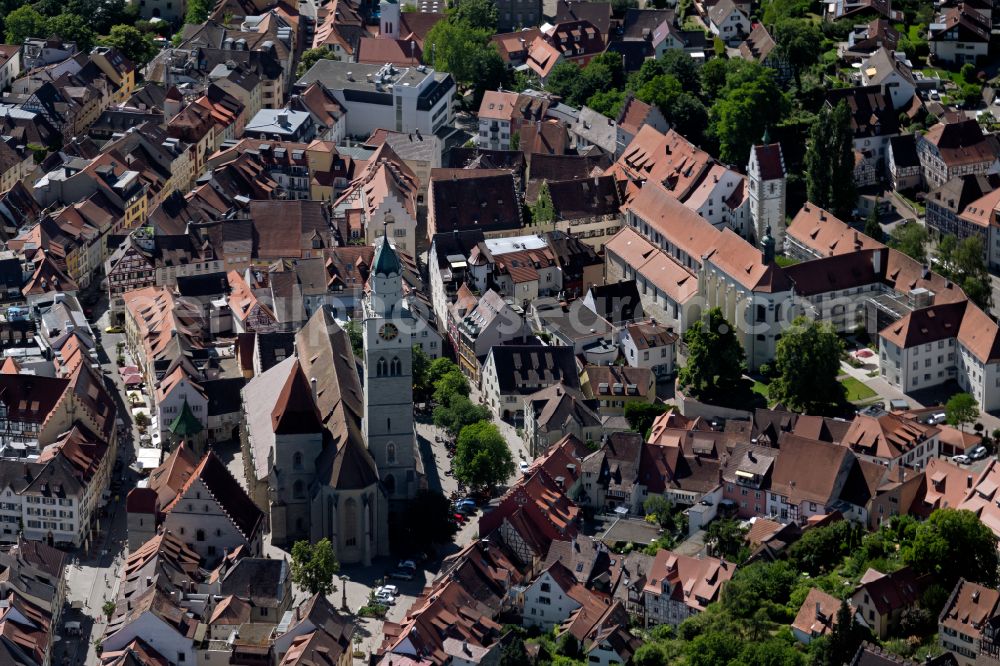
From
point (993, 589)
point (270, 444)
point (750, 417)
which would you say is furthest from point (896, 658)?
point (270, 444)

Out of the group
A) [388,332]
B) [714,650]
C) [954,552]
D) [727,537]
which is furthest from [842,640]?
[388,332]

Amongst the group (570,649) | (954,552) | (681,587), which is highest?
(954,552)

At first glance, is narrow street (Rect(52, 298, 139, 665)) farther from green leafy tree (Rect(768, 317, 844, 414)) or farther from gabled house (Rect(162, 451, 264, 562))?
green leafy tree (Rect(768, 317, 844, 414))

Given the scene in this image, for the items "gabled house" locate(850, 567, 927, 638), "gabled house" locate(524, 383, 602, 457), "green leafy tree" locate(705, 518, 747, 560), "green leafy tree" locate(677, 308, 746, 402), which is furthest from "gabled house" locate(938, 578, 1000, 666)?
"green leafy tree" locate(677, 308, 746, 402)

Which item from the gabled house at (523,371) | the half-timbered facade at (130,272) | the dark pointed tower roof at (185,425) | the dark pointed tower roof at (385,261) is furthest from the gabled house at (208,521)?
the half-timbered facade at (130,272)

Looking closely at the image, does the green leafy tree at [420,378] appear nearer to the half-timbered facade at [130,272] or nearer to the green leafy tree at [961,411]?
the half-timbered facade at [130,272]

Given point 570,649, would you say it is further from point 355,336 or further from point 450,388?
point 355,336
